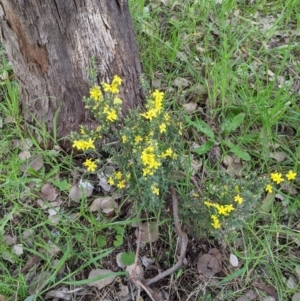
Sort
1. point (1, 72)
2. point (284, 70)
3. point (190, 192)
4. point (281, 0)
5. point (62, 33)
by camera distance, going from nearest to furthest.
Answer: point (62, 33), point (190, 192), point (1, 72), point (284, 70), point (281, 0)

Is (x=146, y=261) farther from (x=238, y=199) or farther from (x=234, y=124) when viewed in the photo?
(x=234, y=124)

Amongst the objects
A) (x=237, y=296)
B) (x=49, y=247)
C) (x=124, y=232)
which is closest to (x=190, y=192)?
(x=124, y=232)

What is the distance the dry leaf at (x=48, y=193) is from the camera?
1.94 meters

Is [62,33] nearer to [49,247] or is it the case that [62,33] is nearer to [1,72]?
[1,72]

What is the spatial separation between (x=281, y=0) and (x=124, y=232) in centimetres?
192

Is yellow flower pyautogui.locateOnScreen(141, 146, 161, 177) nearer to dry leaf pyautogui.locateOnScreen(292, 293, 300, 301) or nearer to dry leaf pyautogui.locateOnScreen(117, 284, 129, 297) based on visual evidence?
dry leaf pyautogui.locateOnScreen(117, 284, 129, 297)

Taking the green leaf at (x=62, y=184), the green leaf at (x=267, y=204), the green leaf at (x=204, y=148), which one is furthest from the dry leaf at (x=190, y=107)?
the green leaf at (x=62, y=184)

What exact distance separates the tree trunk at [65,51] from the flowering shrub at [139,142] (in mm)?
225

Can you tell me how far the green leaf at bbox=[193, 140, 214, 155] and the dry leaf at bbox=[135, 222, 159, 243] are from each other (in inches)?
17.6

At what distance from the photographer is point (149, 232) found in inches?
71.2

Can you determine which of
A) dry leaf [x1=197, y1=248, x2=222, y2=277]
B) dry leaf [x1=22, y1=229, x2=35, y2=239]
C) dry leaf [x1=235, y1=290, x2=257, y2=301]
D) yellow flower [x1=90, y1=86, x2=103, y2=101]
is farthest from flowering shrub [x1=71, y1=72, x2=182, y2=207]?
dry leaf [x1=235, y1=290, x2=257, y2=301]

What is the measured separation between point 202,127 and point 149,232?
0.64 metres

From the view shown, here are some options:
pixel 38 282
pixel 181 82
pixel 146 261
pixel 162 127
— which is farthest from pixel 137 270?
pixel 181 82

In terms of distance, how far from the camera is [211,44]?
8.25ft
